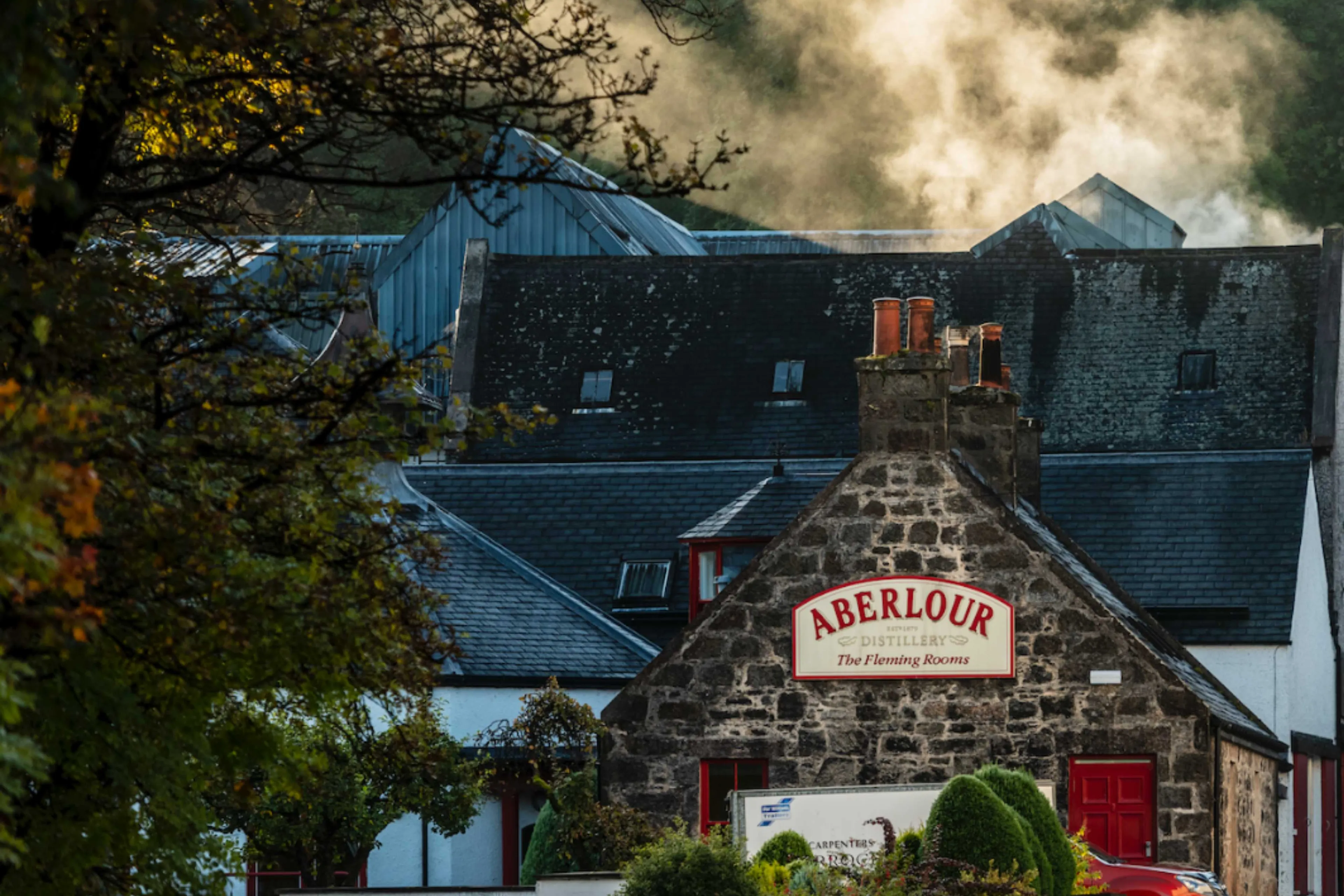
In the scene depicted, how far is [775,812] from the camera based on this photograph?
23.2 metres

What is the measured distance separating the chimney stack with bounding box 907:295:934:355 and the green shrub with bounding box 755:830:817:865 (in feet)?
19.7

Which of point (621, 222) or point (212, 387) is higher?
point (621, 222)

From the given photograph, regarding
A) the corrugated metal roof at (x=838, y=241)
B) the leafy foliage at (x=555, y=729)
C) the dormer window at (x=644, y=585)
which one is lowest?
the leafy foliage at (x=555, y=729)

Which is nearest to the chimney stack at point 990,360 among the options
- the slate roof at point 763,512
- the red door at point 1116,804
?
the slate roof at point 763,512

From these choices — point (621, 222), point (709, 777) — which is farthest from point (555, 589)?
point (621, 222)

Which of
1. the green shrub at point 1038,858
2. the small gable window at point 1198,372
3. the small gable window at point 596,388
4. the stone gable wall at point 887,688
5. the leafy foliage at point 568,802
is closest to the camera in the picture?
the green shrub at point 1038,858

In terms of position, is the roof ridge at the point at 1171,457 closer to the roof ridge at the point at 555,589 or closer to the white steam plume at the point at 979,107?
the roof ridge at the point at 555,589

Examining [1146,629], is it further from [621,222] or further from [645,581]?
[621,222]

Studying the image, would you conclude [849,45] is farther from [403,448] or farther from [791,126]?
[403,448]

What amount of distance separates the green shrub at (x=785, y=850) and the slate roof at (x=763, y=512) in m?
9.61

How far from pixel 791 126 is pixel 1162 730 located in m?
79.7

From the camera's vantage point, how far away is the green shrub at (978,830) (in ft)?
65.4

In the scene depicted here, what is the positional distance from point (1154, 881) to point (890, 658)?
4286 mm

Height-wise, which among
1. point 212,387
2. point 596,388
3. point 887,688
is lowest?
point 887,688
